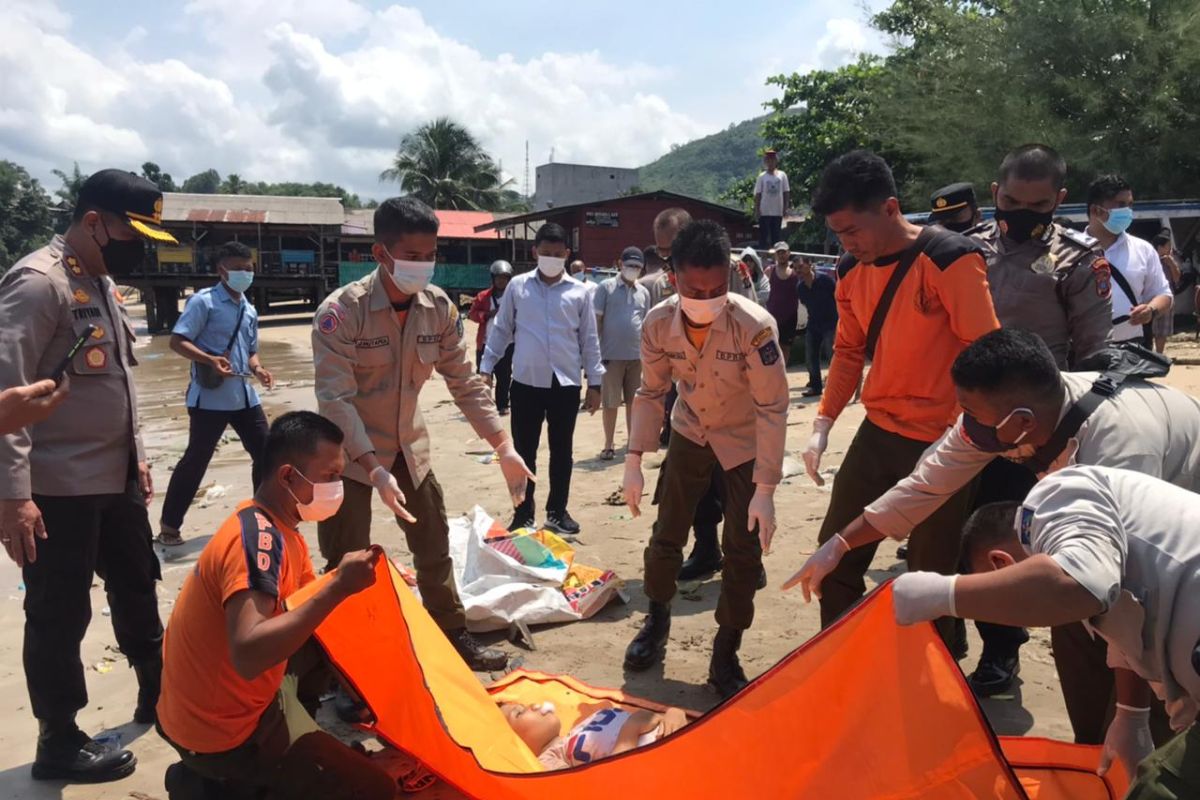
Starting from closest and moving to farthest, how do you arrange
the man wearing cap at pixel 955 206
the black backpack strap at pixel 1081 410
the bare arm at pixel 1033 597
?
the bare arm at pixel 1033 597 < the black backpack strap at pixel 1081 410 < the man wearing cap at pixel 955 206

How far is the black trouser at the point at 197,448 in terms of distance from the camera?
5930mm

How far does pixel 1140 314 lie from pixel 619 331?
4.41 metres

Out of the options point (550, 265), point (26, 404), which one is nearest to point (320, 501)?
point (26, 404)

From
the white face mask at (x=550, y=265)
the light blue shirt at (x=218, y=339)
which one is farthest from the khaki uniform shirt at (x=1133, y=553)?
the light blue shirt at (x=218, y=339)

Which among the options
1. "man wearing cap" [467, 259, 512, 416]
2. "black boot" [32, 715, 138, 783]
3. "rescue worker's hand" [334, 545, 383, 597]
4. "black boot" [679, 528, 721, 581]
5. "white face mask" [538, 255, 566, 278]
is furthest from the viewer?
"man wearing cap" [467, 259, 512, 416]

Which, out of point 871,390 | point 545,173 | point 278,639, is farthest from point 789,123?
point 278,639

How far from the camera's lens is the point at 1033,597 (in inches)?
68.0

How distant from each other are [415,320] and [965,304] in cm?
227

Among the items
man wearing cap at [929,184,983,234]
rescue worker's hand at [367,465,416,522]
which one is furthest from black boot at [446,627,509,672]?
man wearing cap at [929,184,983,234]

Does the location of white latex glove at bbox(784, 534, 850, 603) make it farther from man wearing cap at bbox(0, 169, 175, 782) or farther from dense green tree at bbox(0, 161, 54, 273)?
dense green tree at bbox(0, 161, 54, 273)

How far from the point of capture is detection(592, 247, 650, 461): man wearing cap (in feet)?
27.5

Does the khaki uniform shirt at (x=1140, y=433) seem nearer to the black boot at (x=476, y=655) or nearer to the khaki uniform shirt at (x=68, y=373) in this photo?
the black boot at (x=476, y=655)

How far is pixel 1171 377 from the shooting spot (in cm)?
950

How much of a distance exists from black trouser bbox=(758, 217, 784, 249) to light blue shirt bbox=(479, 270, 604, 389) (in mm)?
9639
